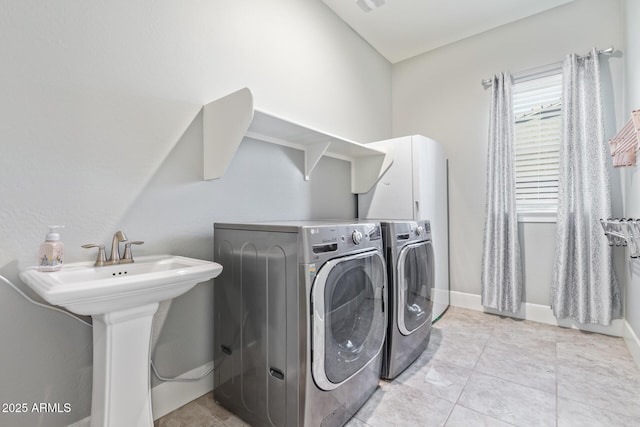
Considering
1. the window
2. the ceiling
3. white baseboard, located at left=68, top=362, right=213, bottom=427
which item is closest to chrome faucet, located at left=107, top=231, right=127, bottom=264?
white baseboard, located at left=68, top=362, right=213, bottom=427

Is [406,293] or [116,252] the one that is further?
[406,293]

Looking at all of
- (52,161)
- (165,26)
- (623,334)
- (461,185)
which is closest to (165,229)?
(52,161)

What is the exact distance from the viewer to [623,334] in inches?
85.8

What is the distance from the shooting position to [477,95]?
286cm

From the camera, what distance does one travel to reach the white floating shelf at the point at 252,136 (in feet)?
4.81

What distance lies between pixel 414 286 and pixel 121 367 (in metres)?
1.56

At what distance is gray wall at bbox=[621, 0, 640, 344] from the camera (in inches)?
71.8

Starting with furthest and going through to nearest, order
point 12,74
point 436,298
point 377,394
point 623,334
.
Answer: point 436,298
point 623,334
point 377,394
point 12,74

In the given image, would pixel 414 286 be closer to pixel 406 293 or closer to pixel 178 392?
pixel 406 293

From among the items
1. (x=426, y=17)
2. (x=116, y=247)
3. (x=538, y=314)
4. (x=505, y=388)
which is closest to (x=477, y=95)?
(x=426, y=17)

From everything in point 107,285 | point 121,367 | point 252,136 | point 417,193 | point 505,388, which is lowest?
point 505,388

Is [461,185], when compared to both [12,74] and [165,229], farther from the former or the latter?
[12,74]

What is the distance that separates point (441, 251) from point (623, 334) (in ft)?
4.45

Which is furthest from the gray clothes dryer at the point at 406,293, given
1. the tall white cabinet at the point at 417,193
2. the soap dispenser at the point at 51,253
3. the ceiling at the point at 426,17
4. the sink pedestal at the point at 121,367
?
the ceiling at the point at 426,17
